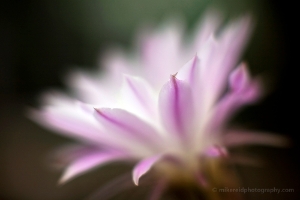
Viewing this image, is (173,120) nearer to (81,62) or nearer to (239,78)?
(239,78)

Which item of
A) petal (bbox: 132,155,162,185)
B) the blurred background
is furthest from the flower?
the blurred background

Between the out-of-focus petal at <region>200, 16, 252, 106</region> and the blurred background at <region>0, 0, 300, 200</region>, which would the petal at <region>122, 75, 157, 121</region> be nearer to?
the out-of-focus petal at <region>200, 16, 252, 106</region>

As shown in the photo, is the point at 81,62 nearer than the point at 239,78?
No

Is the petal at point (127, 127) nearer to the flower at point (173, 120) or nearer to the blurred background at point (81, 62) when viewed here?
the flower at point (173, 120)

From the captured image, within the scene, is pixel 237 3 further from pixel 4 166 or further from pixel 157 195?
pixel 4 166

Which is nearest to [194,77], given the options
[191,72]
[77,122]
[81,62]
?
[191,72]
